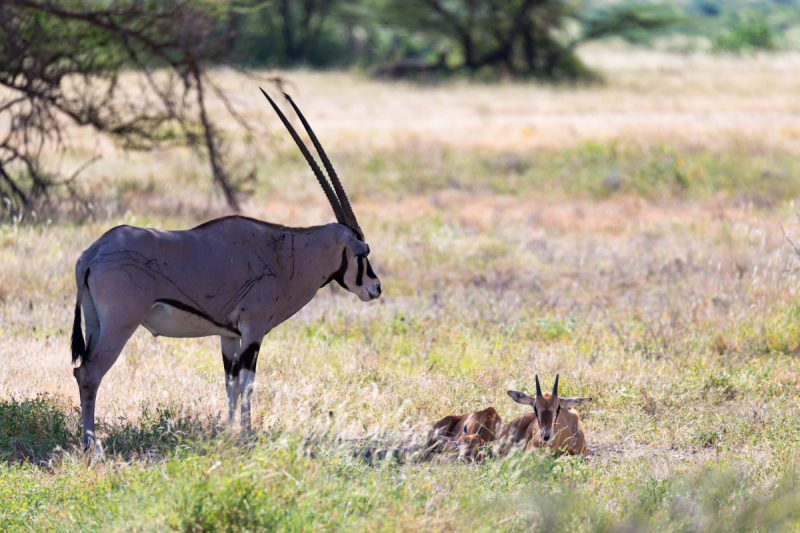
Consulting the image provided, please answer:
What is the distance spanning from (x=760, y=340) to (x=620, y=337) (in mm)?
1359

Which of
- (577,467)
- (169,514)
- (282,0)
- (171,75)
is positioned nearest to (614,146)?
(171,75)

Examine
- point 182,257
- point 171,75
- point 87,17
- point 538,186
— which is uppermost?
point 87,17

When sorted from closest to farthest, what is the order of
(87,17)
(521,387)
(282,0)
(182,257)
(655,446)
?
(182,257), (655,446), (521,387), (87,17), (282,0)

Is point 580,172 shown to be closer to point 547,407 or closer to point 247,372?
point 547,407

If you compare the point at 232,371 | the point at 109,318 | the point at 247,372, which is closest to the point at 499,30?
the point at 232,371

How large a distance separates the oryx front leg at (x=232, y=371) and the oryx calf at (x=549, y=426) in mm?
1815

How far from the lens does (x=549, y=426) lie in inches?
231

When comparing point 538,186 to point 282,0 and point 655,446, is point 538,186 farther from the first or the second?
point 282,0

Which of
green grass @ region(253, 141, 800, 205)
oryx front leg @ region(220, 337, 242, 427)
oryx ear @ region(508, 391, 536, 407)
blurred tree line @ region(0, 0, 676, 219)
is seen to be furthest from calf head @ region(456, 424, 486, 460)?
green grass @ region(253, 141, 800, 205)

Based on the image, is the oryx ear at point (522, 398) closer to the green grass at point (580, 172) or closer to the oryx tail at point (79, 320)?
the oryx tail at point (79, 320)

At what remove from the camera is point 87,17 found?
1193cm

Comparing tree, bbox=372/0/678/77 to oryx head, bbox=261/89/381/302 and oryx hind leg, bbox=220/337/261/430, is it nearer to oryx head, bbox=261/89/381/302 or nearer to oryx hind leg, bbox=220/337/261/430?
oryx head, bbox=261/89/381/302

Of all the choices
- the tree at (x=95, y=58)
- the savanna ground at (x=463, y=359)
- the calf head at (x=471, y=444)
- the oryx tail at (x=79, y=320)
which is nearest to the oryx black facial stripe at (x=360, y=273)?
the savanna ground at (x=463, y=359)

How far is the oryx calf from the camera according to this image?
5.87 metres
